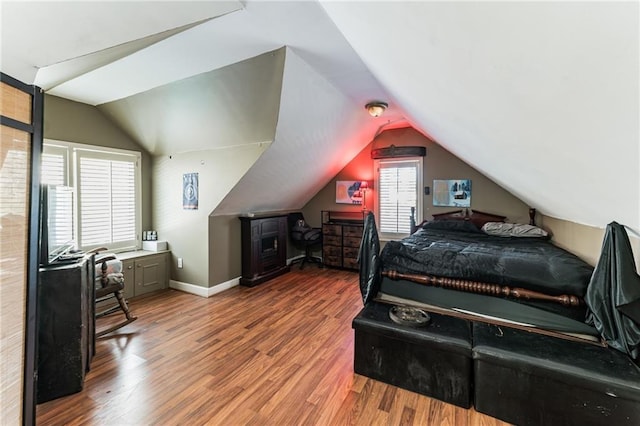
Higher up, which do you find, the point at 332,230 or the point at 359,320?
the point at 332,230

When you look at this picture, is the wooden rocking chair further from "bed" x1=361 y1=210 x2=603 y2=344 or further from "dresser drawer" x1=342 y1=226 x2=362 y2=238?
"dresser drawer" x1=342 y1=226 x2=362 y2=238

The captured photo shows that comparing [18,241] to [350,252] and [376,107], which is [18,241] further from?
[350,252]

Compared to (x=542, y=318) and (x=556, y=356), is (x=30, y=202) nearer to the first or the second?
(x=556, y=356)

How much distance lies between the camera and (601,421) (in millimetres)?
1491

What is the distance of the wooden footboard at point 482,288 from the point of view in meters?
1.85

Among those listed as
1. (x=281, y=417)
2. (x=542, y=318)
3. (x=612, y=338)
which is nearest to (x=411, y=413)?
(x=281, y=417)

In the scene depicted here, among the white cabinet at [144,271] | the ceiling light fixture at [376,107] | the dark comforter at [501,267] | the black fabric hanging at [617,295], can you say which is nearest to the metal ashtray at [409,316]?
the dark comforter at [501,267]

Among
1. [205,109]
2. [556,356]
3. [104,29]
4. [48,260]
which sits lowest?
[556,356]

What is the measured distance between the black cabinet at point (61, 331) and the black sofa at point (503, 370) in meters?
2.03

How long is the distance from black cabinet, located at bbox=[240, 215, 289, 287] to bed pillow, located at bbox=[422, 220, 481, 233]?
2.51 meters

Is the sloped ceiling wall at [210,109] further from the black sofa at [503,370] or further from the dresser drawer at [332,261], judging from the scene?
the dresser drawer at [332,261]

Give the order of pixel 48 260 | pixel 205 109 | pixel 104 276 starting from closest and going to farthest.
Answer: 1. pixel 48 260
2. pixel 104 276
3. pixel 205 109

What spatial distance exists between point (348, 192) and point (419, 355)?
152 inches

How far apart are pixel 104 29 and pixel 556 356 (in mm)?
2958
